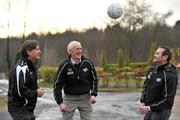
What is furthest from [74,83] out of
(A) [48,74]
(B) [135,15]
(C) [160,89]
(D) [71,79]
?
(B) [135,15]

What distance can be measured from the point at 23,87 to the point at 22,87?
0.6 inches

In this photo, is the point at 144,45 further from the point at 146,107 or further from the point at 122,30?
the point at 146,107

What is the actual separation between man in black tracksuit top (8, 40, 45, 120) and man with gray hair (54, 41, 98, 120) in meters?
1.09

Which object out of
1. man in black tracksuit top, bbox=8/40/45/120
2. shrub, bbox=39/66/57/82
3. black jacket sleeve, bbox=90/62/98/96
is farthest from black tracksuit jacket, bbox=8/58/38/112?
shrub, bbox=39/66/57/82

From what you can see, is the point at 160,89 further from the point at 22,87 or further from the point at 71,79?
the point at 22,87

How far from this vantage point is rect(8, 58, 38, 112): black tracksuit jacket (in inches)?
233

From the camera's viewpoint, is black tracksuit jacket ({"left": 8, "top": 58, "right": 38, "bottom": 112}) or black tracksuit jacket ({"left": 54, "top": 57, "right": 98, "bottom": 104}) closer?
black tracksuit jacket ({"left": 8, "top": 58, "right": 38, "bottom": 112})

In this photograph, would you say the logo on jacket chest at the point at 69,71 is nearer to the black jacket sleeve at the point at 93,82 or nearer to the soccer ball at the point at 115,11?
the black jacket sleeve at the point at 93,82

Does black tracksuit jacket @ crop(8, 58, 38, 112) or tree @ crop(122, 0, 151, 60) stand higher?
tree @ crop(122, 0, 151, 60)

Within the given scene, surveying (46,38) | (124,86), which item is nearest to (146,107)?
(124,86)

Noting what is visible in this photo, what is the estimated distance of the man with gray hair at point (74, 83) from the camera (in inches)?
284

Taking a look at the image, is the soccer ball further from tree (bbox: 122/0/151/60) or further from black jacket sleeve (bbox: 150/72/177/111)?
tree (bbox: 122/0/151/60)

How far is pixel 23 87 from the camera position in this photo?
5922 mm

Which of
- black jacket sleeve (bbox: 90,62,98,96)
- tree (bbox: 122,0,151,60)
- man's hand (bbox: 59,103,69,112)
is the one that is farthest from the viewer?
tree (bbox: 122,0,151,60)
